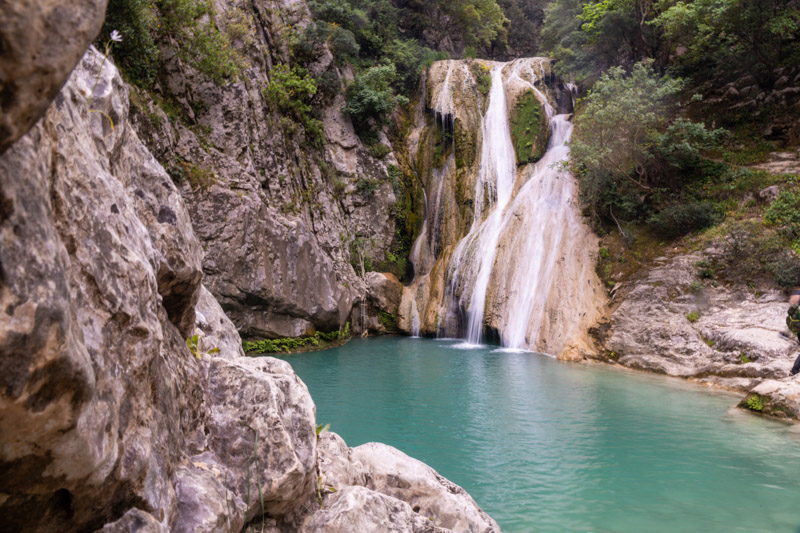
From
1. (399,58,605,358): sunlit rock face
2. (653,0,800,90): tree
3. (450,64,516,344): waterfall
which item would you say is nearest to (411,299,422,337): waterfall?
(399,58,605,358): sunlit rock face

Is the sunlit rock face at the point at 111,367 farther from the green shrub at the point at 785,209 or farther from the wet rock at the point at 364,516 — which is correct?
the green shrub at the point at 785,209

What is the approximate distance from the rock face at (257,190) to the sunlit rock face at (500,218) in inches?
157

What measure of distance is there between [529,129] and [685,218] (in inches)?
386

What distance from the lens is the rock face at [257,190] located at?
14.2 meters

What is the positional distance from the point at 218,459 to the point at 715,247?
602 inches

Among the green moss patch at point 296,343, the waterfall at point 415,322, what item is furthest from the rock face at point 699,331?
the green moss patch at point 296,343

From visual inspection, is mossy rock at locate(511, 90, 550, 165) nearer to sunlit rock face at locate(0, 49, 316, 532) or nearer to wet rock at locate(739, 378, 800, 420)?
wet rock at locate(739, 378, 800, 420)

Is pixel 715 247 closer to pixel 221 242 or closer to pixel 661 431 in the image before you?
pixel 661 431

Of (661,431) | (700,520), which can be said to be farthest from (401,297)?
(700,520)

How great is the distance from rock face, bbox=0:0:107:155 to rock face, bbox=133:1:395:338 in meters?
12.8

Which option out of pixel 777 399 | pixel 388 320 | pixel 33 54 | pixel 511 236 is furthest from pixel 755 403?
pixel 388 320

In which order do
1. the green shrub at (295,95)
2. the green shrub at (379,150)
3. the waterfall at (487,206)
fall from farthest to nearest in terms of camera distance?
the green shrub at (379,150)
the waterfall at (487,206)
the green shrub at (295,95)

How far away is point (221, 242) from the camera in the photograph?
14281 millimetres

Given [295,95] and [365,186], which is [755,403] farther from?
[295,95]
